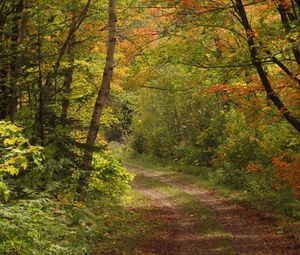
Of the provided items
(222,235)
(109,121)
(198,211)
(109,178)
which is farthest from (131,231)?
(109,121)

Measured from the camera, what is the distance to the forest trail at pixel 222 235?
1062cm

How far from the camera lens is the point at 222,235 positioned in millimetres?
12164

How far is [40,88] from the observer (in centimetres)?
1236

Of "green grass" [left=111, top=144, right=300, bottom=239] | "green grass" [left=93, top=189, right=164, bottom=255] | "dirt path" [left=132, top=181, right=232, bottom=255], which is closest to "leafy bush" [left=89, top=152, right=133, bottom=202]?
"green grass" [left=93, top=189, right=164, bottom=255]

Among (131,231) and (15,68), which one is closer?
(15,68)

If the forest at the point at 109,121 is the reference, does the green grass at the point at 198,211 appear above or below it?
below

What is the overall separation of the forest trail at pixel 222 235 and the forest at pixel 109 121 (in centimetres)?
5

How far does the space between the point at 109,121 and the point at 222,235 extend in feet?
34.9

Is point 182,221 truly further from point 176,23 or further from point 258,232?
point 176,23

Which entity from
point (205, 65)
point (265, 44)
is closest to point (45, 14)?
point (205, 65)

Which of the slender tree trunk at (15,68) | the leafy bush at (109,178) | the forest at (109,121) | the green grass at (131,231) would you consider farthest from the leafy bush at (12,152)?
the leafy bush at (109,178)

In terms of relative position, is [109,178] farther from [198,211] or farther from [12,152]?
[12,152]

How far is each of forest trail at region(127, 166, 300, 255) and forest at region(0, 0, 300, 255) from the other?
1.9 inches

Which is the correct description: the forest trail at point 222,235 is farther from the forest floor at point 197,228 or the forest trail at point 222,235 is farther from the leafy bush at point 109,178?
the leafy bush at point 109,178
